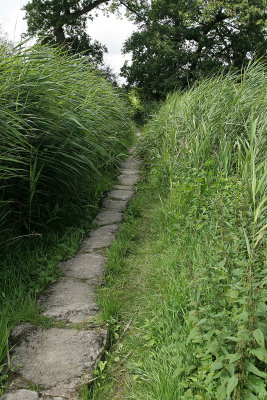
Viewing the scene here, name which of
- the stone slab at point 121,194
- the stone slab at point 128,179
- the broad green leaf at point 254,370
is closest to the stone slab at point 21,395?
the broad green leaf at point 254,370

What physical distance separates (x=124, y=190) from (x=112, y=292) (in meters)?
2.15

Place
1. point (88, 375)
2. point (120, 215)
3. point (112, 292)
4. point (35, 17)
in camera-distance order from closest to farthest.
A: point (88, 375) < point (112, 292) < point (120, 215) < point (35, 17)

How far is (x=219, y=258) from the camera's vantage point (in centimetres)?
178

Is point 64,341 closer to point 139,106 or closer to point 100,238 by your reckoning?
point 100,238

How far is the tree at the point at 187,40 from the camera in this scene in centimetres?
1188

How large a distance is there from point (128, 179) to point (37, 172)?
2.15 m

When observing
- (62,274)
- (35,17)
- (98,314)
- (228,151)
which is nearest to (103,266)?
(62,274)

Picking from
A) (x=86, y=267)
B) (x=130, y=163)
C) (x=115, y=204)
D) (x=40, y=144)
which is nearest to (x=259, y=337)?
(x=86, y=267)

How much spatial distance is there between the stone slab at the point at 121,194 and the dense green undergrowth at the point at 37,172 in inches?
27.8

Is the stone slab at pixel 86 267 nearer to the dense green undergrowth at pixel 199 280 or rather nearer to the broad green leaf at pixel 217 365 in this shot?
the dense green undergrowth at pixel 199 280

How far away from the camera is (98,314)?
78.8 inches

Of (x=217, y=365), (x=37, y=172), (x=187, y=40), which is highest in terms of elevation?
(x=187, y=40)

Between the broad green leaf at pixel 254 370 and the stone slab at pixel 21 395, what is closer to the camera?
the broad green leaf at pixel 254 370

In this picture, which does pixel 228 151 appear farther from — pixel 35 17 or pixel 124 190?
pixel 35 17
